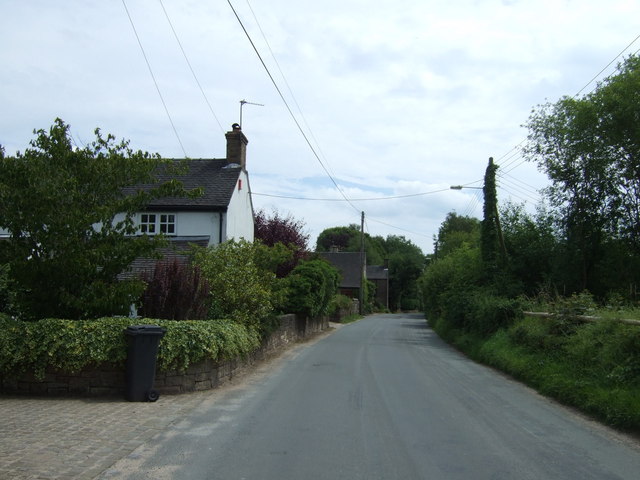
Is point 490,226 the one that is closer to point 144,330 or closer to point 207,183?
point 207,183

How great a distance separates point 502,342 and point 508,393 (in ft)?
19.6

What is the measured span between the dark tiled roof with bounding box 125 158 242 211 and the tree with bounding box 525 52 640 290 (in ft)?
47.1

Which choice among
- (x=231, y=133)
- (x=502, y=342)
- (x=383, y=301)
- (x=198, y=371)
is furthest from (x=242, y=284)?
(x=383, y=301)

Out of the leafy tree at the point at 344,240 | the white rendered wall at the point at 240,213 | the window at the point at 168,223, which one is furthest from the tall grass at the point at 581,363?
the leafy tree at the point at 344,240

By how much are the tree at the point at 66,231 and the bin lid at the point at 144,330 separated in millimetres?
1169

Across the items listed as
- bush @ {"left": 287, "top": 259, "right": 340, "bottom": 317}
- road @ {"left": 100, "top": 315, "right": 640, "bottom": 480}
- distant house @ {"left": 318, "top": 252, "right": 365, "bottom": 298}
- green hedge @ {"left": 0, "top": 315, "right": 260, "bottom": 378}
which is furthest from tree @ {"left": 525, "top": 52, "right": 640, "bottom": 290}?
distant house @ {"left": 318, "top": 252, "right": 365, "bottom": 298}

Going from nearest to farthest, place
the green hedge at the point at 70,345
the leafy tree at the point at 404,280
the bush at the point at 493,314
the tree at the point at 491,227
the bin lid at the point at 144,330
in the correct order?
the green hedge at the point at 70,345 < the bin lid at the point at 144,330 < the bush at the point at 493,314 < the tree at the point at 491,227 < the leafy tree at the point at 404,280

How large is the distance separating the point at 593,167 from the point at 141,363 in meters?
22.5

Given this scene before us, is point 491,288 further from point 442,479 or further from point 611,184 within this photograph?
point 442,479

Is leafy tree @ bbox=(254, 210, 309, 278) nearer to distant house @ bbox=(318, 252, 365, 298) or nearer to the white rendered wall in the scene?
the white rendered wall

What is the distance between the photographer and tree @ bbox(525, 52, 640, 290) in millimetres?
23656

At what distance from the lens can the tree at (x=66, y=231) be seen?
10453mm

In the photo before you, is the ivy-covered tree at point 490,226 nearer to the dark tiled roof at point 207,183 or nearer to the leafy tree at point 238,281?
the dark tiled roof at point 207,183

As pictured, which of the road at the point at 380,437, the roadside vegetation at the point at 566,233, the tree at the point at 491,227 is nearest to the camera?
the road at the point at 380,437
